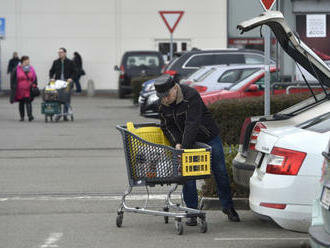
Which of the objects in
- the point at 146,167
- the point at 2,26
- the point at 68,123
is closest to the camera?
the point at 146,167

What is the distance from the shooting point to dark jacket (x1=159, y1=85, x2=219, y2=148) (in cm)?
882

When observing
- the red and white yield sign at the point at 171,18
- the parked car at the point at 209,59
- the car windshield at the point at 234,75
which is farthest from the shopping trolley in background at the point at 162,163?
the red and white yield sign at the point at 171,18

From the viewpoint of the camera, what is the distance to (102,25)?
135 feet

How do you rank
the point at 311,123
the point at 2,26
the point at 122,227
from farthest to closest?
the point at 2,26
the point at 122,227
the point at 311,123

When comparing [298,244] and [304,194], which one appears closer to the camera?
[304,194]

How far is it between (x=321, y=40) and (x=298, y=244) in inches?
410

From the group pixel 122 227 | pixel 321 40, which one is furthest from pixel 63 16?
Result: pixel 122 227

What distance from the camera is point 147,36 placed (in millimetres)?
40938

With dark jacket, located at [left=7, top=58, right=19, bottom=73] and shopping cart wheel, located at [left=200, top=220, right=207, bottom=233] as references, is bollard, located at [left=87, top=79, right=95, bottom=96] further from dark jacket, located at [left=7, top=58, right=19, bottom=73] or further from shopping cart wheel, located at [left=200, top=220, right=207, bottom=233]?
shopping cart wheel, located at [left=200, top=220, right=207, bottom=233]

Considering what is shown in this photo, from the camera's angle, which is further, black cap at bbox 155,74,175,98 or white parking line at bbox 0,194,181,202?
white parking line at bbox 0,194,181,202

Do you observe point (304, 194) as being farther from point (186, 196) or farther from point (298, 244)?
point (186, 196)

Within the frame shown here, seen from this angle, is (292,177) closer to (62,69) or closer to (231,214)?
(231,214)

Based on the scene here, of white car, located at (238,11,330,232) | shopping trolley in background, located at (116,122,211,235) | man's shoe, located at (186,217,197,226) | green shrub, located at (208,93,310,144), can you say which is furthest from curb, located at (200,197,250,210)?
green shrub, located at (208,93,310,144)

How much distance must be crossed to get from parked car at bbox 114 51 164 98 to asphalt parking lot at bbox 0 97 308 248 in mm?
15464
